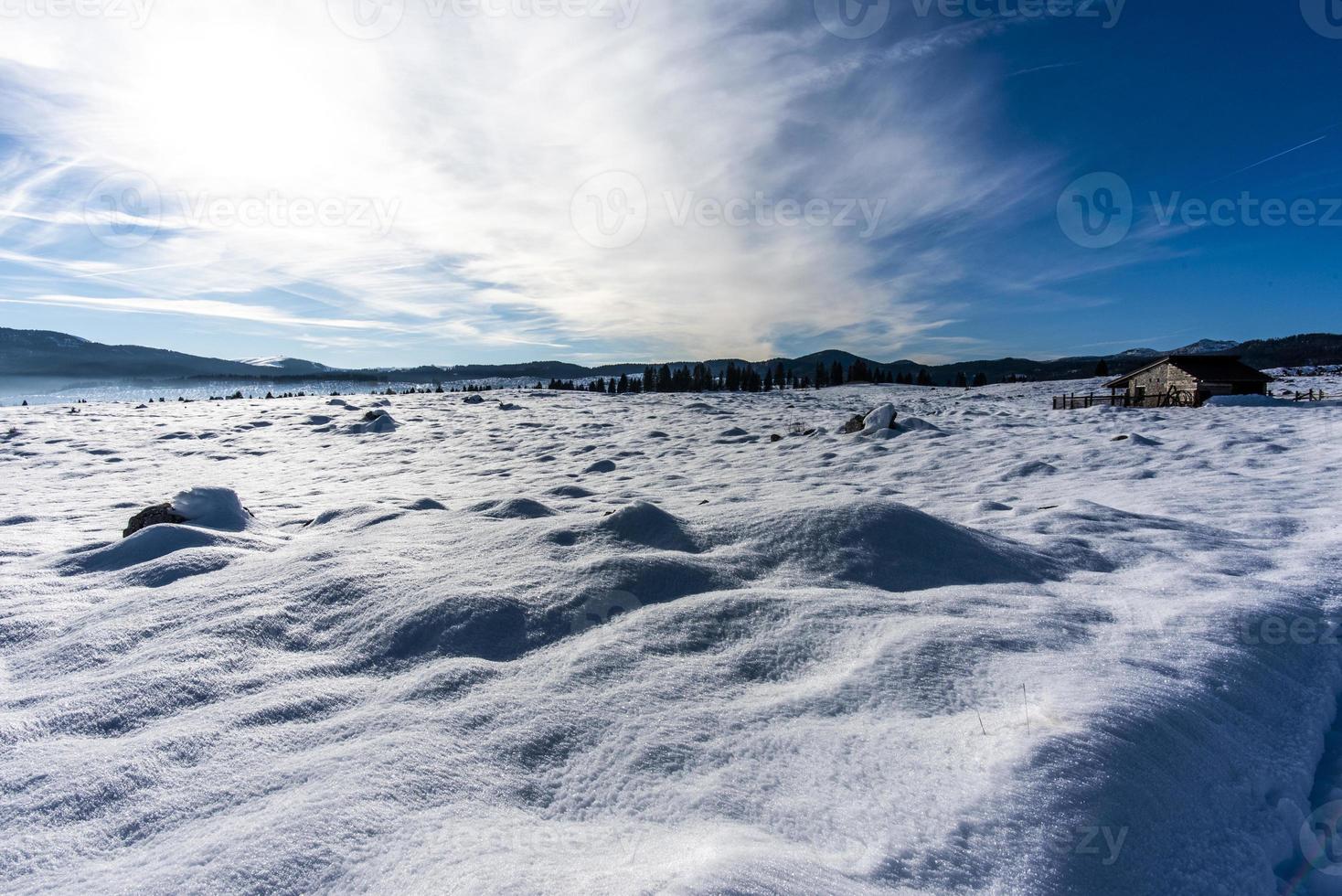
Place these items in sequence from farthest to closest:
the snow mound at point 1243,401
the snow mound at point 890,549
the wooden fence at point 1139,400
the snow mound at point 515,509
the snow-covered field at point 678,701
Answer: the wooden fence at point 1139,400, the snow mound at point 1243,401, the snow mound at point 515,509, the snow mound at point 890,549, the snow-covered field at point 678,701

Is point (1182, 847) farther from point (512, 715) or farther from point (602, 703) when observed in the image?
point (512, 715)

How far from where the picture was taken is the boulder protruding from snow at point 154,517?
5.18 metres

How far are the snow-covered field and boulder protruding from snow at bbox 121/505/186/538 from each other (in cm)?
23

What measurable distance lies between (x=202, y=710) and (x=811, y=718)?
8.10 ft

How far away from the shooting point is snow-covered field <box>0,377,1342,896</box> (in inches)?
62.2

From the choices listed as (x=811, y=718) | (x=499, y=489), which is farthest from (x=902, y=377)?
(x=811, y=718)

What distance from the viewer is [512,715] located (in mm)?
2275

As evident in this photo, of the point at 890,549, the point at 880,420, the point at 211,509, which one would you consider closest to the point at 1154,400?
the point at 880,420

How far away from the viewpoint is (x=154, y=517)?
5.23 meters

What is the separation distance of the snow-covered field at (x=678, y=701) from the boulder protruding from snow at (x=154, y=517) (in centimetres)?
23

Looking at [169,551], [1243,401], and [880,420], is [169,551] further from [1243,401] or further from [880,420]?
[1243,401]

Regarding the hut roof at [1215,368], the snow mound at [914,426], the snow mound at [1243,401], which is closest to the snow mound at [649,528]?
the snow mound at [914,426]

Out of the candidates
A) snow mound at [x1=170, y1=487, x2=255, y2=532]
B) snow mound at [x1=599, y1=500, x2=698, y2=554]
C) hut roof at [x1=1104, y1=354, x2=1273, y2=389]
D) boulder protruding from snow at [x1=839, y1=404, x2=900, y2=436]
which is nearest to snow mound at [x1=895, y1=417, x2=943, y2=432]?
boulder protruding from snow at [x1=839, y1=404, x2=900, y2=436]

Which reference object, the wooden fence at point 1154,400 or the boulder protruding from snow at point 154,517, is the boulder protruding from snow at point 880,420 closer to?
the boulder protruding from snow at point 154,517
